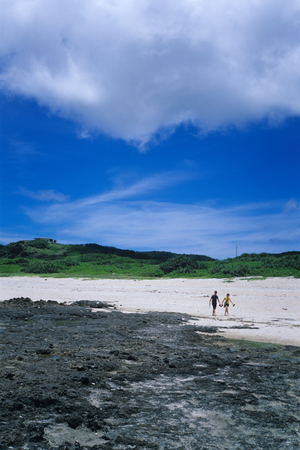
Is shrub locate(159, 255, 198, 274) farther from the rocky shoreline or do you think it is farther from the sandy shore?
the rocky shoreline

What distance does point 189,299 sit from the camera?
26.8m

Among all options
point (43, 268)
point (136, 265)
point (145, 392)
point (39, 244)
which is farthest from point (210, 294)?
point (39, 244)

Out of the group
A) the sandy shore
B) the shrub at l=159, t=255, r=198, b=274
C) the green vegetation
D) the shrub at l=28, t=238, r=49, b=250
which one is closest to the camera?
the sandy shore

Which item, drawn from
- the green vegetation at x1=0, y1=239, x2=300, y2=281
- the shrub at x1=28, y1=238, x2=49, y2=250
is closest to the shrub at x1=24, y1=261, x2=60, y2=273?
the green vegetation at x1=0, y1=239, x2=300, y2=281

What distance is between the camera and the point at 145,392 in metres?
7.90

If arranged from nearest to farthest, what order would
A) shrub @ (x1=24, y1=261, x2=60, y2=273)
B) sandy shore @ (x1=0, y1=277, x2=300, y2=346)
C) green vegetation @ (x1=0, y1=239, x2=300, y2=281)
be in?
sandy shore @ (x1=0, y1=277, x2=300, y2=346)
green vegetation @ (x1=0, y1=239, x2=300, y2=281)
shrub @ (x1=24, y1=261, x2=60, y2=273)

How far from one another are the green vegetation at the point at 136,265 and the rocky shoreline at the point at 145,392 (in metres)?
25.7

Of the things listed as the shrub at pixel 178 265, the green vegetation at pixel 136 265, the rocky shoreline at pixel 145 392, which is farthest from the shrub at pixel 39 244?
the rocky shoreline at pixel 145 392

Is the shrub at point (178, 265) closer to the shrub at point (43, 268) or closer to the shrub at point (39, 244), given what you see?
the shrub at point (43, 268)

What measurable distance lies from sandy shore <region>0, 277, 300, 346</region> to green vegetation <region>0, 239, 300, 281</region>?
5.05 m

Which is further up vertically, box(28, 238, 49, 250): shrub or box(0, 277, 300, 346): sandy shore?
box(28, 238, 49, 250): shrub

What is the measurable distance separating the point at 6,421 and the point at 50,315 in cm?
1409

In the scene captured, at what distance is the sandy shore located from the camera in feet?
52.5

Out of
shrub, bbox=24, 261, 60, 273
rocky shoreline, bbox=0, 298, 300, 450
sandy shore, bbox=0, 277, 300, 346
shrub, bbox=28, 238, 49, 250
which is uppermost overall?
shrub, bbox=28, 238, 49, 250
